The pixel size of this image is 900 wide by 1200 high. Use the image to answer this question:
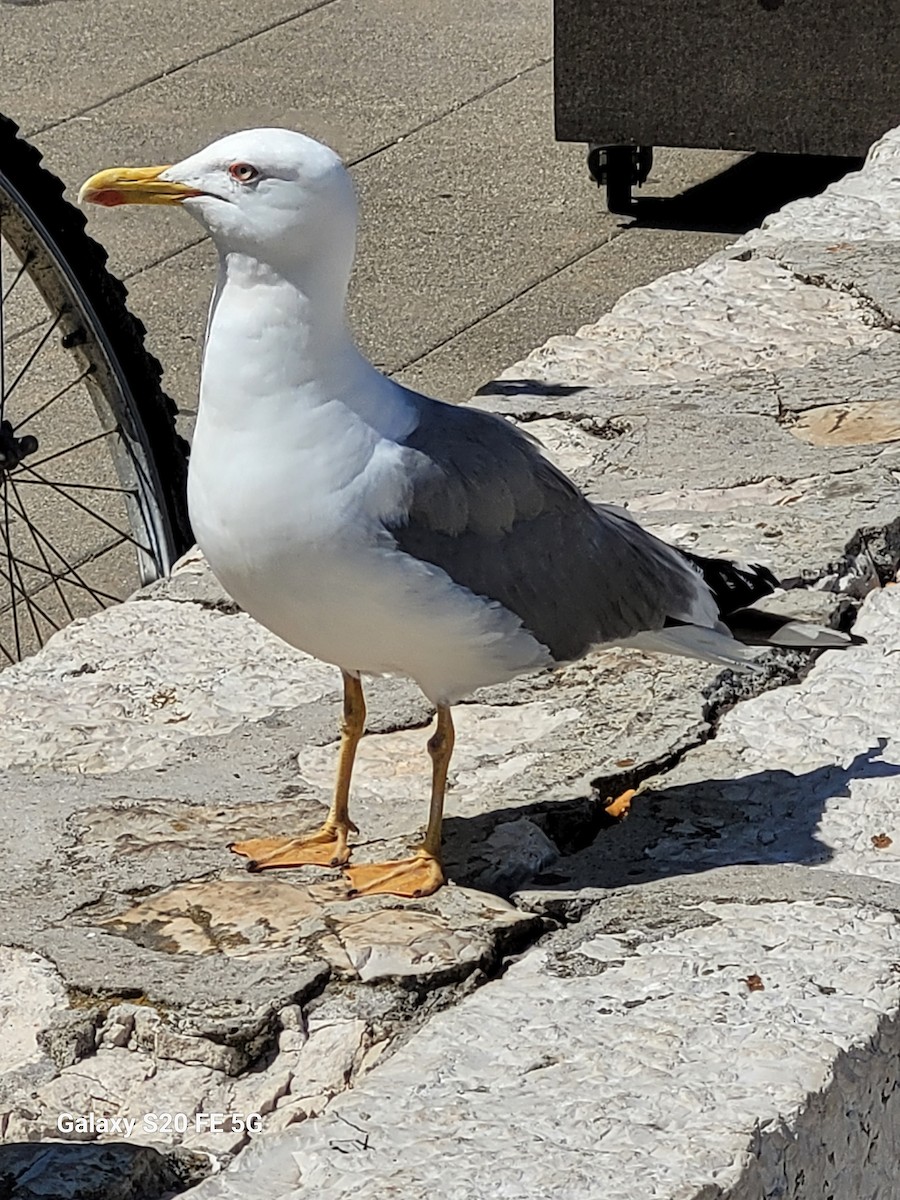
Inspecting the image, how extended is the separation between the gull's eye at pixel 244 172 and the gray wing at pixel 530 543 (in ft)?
1.06

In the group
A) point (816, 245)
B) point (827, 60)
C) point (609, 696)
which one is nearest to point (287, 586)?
point (609, 696)

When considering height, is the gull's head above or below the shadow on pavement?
above

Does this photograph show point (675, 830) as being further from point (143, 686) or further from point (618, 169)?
point (618, 169)

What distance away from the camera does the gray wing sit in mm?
2195

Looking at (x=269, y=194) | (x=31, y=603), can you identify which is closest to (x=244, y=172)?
(x=269, y=194)

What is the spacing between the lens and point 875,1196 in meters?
1.89

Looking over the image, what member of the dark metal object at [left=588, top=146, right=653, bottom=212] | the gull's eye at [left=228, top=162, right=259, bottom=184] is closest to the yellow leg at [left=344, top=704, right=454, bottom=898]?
the gull's eye at [left=228, top=162, right=259, bottom=184]

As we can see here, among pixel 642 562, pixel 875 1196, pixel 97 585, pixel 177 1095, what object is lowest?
pixel 97 585

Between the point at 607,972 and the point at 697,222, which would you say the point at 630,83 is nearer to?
the point at 697,222

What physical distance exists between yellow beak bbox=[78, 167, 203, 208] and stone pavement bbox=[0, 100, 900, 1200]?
703mm

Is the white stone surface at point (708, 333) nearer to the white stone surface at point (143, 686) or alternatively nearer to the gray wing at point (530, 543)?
the white stone surface at point (143, 686)

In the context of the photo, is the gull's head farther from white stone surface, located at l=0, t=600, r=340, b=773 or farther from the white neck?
white stone surface, located at l=0, t=600, r=340, b=773

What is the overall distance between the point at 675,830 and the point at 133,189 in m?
0.94

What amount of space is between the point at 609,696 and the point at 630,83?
4.14m
